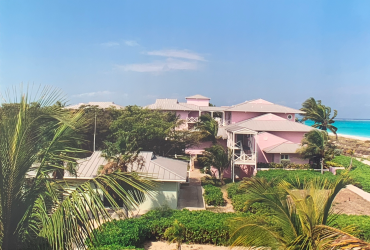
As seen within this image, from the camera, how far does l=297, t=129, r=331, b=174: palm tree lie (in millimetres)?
21391

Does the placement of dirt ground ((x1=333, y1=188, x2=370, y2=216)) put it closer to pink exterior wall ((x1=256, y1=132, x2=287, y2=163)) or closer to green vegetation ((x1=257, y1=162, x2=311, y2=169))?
green vegetation ((x1=257, y1=162, x2=311, y2=169))

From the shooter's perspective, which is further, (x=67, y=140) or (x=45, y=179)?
(x=67, y=140)

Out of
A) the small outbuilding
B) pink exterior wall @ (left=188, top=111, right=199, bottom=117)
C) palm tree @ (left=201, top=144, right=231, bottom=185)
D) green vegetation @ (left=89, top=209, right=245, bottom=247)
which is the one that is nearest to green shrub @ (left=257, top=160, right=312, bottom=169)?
palm tree @ (left=201, top=144, right=231, bottom=185)

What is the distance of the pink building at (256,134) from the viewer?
73.9ft

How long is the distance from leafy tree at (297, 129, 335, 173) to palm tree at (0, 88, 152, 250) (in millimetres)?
19947

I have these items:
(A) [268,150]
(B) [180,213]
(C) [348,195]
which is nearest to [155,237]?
(B) [180,213]

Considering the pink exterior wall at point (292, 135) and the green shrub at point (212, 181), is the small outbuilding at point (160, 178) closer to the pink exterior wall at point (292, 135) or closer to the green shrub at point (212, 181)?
the green shrub at point (212, 181)

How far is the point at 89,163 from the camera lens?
621 inches

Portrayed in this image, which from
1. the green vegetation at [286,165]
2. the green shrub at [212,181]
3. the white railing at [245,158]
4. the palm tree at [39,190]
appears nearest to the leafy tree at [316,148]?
the green vegetation at [286,165]

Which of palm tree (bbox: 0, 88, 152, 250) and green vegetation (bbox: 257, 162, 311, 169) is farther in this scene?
green vegetation (bbox: 257, 162, 311, 169)

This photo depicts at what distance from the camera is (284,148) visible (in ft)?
77.6

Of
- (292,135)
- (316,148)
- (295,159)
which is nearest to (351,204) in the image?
(316,148)

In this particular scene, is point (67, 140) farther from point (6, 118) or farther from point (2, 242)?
point (2, 242)

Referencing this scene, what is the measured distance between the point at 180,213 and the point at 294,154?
15.2 m
